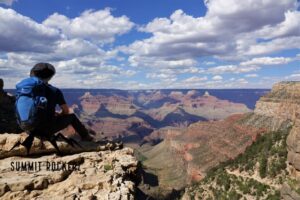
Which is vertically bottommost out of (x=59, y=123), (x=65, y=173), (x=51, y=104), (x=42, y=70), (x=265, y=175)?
(x=265, y=175)

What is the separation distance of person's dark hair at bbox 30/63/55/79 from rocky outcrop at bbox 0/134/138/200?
2.85m

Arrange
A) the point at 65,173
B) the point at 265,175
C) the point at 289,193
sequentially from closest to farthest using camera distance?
the point at 65,173, the point at 289,193, the point at 265,175

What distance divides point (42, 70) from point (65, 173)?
3.39 metres

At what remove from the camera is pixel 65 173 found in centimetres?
1095

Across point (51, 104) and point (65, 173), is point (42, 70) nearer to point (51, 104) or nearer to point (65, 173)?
point (51, 104)

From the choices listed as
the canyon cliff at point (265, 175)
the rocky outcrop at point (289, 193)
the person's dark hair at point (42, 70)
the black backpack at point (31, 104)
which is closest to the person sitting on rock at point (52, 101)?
the person's dark hair at point (42, 70)

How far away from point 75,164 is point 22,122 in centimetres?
437

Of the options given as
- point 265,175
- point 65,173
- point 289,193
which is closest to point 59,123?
point 65,173

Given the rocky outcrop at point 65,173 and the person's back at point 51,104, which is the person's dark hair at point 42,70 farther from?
the rocky outcrop at point 65,173

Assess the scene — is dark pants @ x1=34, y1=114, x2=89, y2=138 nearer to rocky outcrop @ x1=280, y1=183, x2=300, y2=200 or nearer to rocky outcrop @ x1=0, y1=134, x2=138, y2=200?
rocky outcrop @ x1=0, y1=134, x2=138, y2=200

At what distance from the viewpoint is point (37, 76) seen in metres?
9.01

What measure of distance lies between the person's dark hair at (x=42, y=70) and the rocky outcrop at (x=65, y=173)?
285cm

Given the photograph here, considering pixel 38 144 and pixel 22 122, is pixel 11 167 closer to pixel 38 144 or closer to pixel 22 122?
pixel 38 144

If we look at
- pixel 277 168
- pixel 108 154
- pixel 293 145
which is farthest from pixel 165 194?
pixel 108 154
